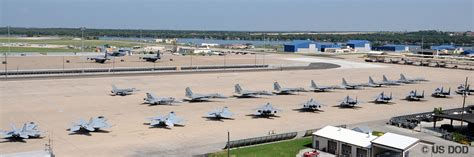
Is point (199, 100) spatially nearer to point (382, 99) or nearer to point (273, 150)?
point (382, 99)

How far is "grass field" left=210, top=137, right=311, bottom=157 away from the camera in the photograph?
39.9 meters

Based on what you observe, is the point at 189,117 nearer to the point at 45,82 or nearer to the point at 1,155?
the point at 1,155

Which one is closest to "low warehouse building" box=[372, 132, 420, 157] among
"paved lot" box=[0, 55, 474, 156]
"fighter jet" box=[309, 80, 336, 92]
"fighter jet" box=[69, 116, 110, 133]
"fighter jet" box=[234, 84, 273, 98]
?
"paved lot" box=[0, 55, 474, 156]

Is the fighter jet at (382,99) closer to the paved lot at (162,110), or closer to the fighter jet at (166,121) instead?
the paved lot at (162,110)

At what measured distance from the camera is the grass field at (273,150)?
1572 inches

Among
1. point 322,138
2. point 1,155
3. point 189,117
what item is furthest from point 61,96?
point 322,138

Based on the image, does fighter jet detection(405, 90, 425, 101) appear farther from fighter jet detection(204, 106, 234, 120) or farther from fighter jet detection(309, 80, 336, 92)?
fighter jet detection(204, 106, 234, 120)

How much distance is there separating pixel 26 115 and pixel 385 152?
3817cm

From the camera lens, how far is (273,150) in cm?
4156

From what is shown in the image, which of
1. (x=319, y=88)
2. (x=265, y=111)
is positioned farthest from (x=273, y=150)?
(x=319, y=88)

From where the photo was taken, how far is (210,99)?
69.8m

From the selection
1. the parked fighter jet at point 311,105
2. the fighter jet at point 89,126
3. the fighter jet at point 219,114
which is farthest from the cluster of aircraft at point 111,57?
the fighter jet at point 89,126

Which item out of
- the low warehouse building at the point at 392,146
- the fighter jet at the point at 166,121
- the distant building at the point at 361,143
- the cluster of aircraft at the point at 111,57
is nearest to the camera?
the low warehouse building at the point at 392,146

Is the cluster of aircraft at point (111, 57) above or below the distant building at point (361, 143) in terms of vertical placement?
above
